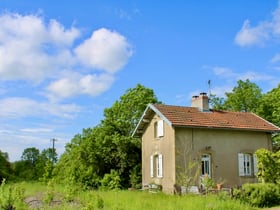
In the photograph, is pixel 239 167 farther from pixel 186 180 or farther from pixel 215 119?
pixel 186 180

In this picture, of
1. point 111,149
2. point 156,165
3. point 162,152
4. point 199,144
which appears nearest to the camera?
point 199,144

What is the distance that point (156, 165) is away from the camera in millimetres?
26516

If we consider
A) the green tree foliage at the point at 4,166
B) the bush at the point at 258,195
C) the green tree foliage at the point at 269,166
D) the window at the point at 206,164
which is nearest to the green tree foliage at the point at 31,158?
the green tree foliage at the point at 4,166

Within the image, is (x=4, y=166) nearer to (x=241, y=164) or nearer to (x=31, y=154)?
(x=241, y=164)

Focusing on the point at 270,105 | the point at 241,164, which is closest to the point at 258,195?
the point at 241,164

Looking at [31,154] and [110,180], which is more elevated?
[31,154]

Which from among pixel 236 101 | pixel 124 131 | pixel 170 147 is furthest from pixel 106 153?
pixel 236 101

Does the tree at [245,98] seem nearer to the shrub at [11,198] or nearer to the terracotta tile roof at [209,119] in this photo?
the terracotta tile roof at [209,119]

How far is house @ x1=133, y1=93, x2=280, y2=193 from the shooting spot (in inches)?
948

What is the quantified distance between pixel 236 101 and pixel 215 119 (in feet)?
40.6

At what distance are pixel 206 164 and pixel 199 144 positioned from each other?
142cm

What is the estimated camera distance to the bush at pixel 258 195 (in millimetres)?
17641

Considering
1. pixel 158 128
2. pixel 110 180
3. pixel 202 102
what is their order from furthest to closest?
pixel 110 180, pixel 202 102, pixel 158 128

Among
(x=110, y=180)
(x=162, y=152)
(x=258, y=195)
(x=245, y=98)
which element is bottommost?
(x=258, y=195)
